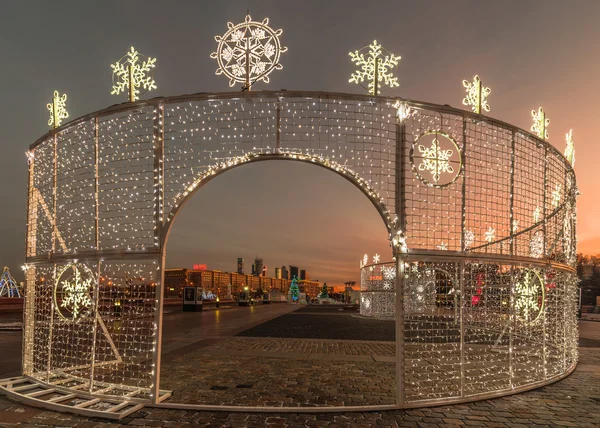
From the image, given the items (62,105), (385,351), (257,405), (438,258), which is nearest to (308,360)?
(385,351)

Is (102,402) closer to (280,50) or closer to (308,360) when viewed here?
(308,360)

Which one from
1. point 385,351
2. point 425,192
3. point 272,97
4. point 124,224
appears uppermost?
point 272,97

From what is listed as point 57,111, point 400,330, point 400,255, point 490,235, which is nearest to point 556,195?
point 490,235

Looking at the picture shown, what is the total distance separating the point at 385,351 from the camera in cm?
1094

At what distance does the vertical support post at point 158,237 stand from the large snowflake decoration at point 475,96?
515cm

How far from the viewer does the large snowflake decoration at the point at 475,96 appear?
7.23m

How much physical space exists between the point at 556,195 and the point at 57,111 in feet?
33.4

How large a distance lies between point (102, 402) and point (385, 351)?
7148 mm

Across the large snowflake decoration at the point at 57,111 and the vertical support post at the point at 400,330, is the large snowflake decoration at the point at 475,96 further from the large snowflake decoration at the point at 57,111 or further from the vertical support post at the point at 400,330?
the large snowflake decoration at the point at 57,111

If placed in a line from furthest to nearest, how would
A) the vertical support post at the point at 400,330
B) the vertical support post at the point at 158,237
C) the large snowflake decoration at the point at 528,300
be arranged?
the large snowflake decoration at the point at 528,300
the vertical support post at the point at 158,237
the vertical support post at the point at 400,330

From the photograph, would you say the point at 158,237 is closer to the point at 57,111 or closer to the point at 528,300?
the point at 57,111

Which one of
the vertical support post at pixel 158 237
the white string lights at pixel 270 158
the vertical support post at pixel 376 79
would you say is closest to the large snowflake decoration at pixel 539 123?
the white string lights at pixel 270 158

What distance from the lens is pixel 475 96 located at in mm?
7246

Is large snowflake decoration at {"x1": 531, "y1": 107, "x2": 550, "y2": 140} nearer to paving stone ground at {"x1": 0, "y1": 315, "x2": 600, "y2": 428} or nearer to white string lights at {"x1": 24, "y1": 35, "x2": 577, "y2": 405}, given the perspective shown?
white string lights at {"x1": 24, "y1": 35, "x2": 577, "y2": 405}
